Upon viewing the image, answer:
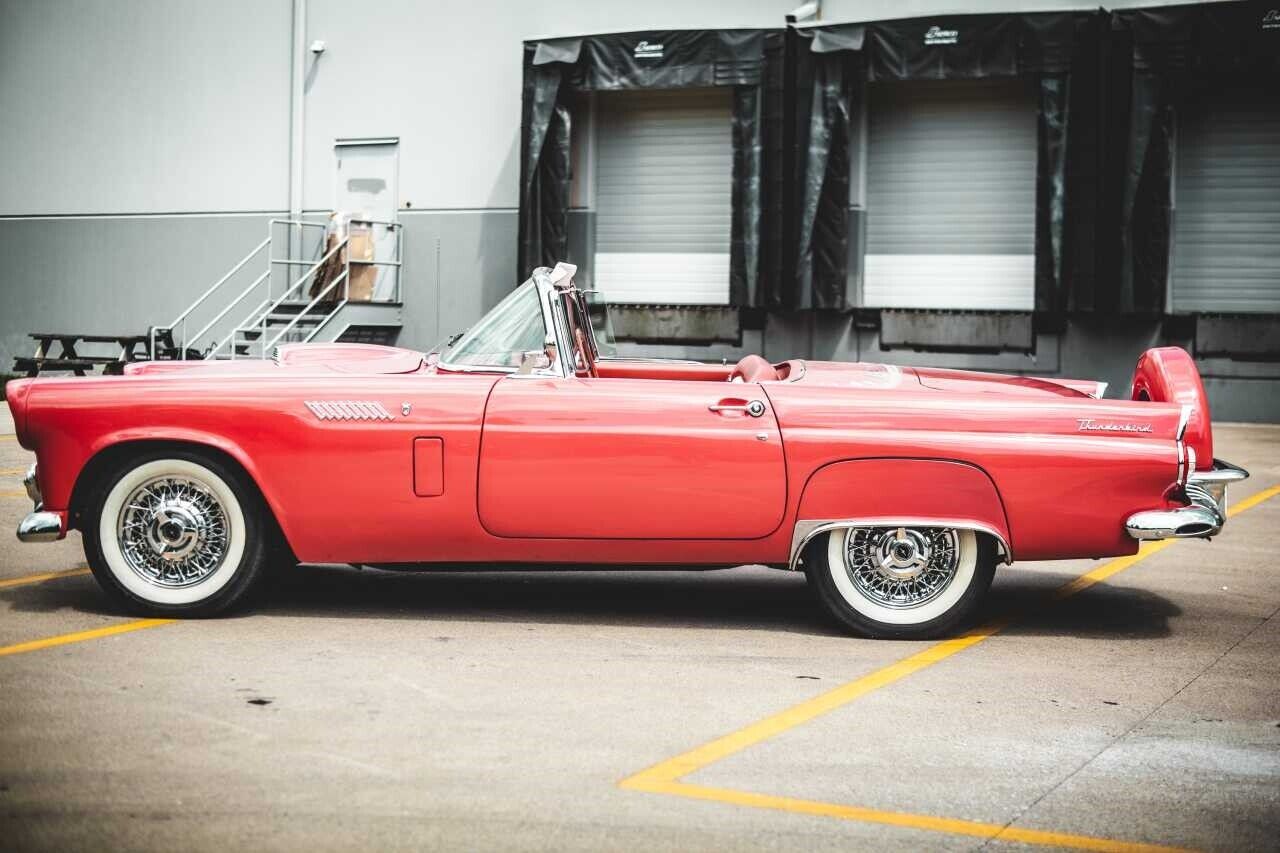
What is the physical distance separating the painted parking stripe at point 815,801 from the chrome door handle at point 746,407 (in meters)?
1.14

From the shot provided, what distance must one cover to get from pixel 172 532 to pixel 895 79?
14367mm

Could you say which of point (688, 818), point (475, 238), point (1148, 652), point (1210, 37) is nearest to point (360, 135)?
point (475, 238)

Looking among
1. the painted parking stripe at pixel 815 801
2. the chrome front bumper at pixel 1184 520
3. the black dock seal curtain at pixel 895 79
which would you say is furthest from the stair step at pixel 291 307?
the chrome front bumper at pixel 1184 520

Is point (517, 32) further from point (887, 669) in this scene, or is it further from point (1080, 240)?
point (887, 669)

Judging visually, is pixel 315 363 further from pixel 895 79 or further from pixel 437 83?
pixel 437 83

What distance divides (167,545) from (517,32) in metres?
16.3

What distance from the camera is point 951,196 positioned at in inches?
755

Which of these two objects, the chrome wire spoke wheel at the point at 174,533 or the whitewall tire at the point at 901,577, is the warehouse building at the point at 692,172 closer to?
the whitewall tire at the point at 901,577

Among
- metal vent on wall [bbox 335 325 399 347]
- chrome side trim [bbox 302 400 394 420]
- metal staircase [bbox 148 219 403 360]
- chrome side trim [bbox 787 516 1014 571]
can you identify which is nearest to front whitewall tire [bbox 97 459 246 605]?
chrome side trim [bbox 302 400 394 420]

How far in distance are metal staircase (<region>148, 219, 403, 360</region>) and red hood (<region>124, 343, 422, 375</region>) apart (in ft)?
38.6

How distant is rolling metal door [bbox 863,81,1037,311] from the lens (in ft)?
61.8

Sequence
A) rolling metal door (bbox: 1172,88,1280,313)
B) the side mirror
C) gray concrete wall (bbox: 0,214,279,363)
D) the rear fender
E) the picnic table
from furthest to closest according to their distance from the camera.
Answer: gray concrete wall (bbox: 0,214,279,363), the picnic table, rolling metal door (bbox: 1172,88,1280,313), the side mirror, the rear fender

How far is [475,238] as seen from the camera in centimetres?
2156

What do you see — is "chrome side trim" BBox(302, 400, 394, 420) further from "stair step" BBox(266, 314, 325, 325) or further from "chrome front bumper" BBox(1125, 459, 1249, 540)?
"stair step" BBox(266, 314, 325, 325)
